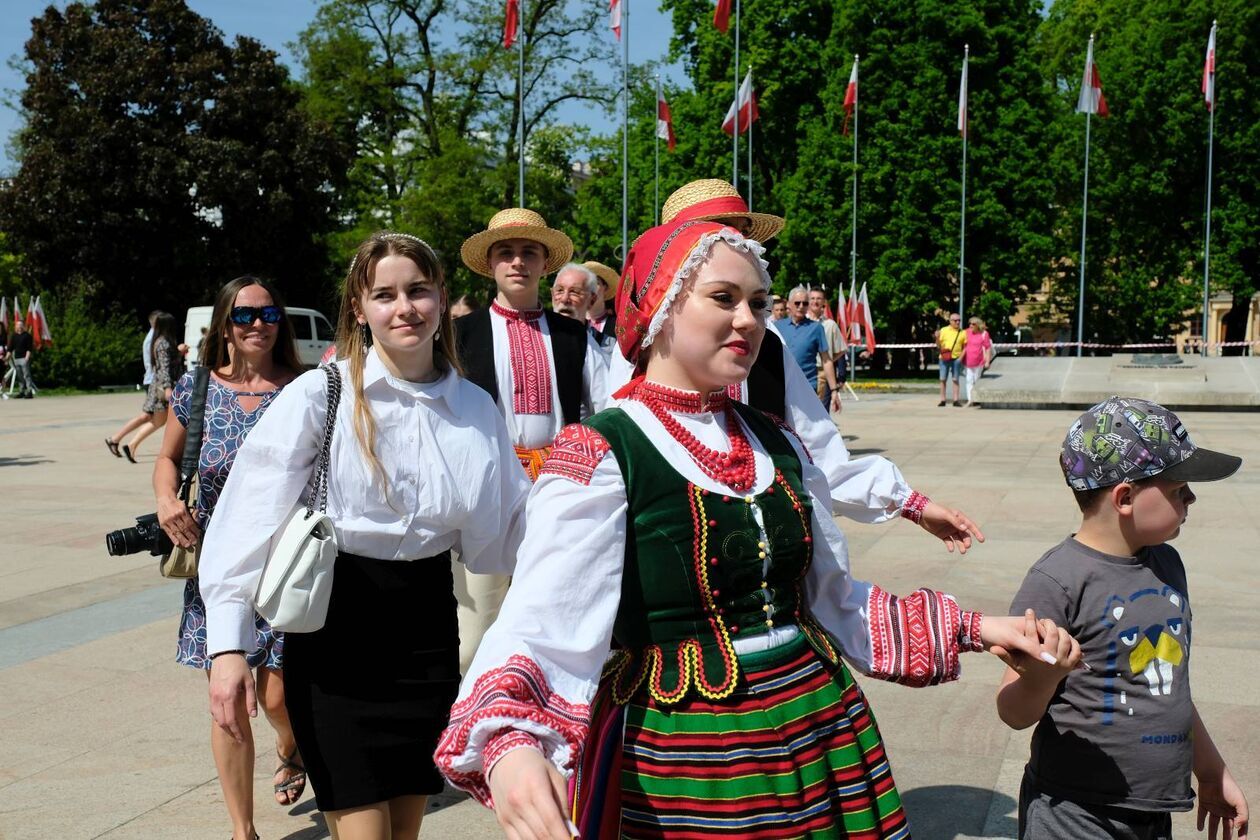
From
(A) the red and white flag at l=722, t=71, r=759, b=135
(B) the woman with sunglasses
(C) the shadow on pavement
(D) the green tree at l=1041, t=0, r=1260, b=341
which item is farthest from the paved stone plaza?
(D) the green tree at l=1041, t=0, r=1260, b=341

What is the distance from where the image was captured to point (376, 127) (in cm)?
4212

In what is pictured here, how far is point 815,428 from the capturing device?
3.80 m

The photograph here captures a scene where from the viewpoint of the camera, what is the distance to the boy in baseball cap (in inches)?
102

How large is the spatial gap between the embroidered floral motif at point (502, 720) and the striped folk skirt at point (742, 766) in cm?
19

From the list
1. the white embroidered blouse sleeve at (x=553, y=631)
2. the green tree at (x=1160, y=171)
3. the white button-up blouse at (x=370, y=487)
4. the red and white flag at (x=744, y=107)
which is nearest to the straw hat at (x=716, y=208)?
the white button-up blouse at (x=370, y=487)

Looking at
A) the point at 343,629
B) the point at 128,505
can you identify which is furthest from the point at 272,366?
the point at 128,505

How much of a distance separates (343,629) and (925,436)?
48.5 ft

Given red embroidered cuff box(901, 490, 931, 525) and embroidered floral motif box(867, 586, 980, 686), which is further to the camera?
red embroidered cuff box(901, 490, 931, 525)

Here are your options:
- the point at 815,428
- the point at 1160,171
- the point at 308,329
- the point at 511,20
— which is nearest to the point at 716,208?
the point at 815,428

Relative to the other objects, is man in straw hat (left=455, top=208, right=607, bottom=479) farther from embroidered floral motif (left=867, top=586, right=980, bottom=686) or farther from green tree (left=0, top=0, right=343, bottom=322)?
green tree (left=0, top=0, right=343, bottom=322)

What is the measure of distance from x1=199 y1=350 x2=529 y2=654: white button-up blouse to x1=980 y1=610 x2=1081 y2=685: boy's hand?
4.40 ft

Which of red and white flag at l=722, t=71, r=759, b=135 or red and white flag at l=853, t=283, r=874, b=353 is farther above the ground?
red and white flag at l=722, t=71, r=759, b=135

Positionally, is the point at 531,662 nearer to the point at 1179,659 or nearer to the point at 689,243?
the point at 689,243

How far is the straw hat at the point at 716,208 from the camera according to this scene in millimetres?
4125
